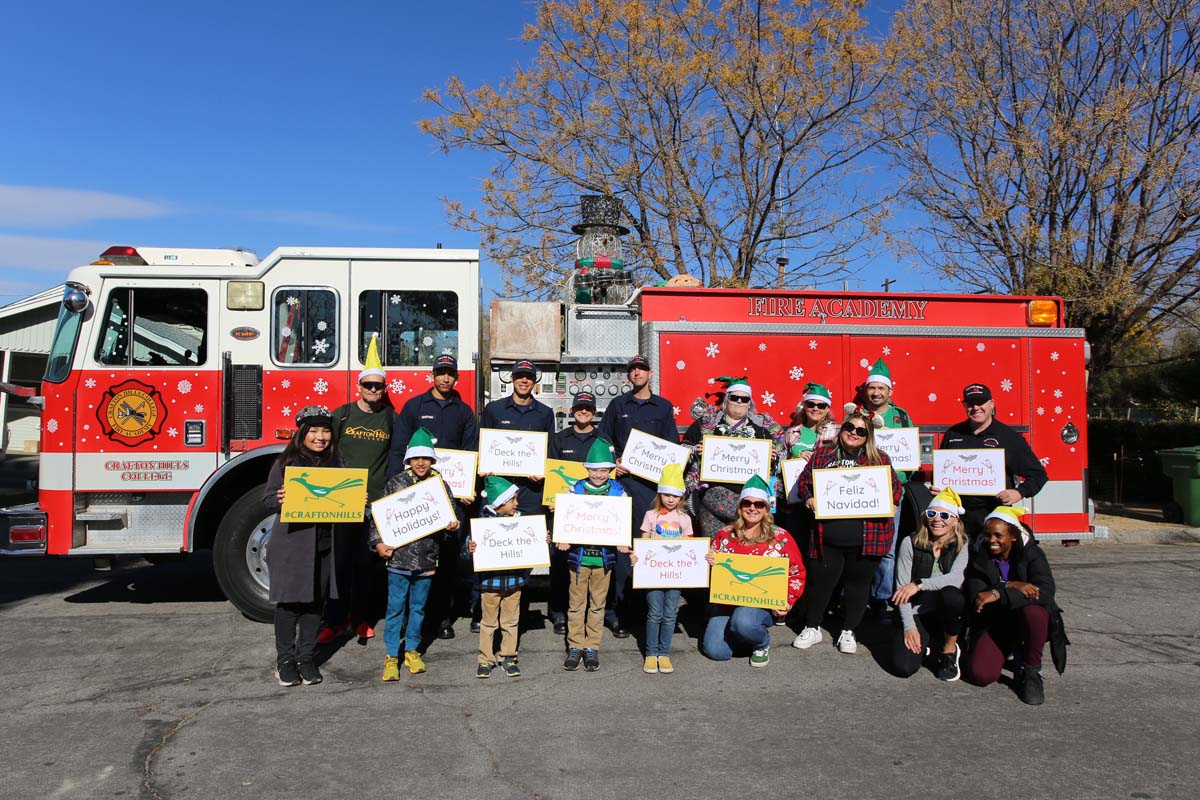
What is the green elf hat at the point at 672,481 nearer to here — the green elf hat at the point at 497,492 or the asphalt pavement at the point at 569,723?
the green elf hat at the point at 497,492

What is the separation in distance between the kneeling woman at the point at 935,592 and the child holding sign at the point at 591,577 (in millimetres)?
1873

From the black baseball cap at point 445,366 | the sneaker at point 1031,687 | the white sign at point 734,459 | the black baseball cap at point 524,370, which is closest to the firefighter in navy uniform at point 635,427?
the white sign at point 734,459

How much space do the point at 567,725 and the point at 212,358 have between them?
13.3ft

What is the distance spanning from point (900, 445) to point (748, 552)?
5.41ft

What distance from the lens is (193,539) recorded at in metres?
6.54

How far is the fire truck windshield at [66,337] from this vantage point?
649 centimetres

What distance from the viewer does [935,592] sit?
18.2ft

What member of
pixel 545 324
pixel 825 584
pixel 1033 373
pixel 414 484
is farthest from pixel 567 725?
pixel 1033 373

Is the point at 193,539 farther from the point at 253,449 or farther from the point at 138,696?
the point at 138,696

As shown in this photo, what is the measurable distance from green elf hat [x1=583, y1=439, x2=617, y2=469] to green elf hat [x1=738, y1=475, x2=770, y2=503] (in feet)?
2.94

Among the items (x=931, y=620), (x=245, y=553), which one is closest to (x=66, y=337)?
(x=245, y=553)

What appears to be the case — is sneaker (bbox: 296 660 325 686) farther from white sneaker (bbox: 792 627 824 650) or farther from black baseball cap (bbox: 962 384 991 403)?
black baseball cap (bbox: 962 384 991 403)

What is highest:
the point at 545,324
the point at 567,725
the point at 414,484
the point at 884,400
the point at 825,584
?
the point at 545,324

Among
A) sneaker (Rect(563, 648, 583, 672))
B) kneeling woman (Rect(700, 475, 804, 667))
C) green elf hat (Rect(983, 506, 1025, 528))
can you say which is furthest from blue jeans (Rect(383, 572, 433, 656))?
green elf hat (Rect(983, 506, 1025, 528))
